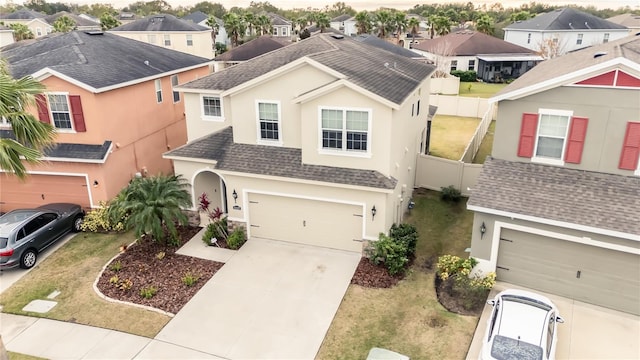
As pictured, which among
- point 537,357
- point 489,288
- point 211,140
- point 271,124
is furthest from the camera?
point 211,140

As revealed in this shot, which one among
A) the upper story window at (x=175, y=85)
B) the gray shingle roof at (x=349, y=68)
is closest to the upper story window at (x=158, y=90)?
the upper story window at (x=175, y=85)

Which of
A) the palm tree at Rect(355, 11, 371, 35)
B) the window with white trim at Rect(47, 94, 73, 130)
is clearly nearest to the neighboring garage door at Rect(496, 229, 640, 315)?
the window with white trim at Rect(47, 94, 73, 130)

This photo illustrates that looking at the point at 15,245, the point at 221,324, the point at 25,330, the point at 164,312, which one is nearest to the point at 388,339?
the point at 221,324

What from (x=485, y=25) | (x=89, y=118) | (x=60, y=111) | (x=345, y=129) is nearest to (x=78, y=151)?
(x=89, y=118)

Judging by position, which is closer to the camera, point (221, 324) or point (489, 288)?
point (221, 324)

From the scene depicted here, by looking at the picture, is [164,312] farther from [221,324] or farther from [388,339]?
[388,339]

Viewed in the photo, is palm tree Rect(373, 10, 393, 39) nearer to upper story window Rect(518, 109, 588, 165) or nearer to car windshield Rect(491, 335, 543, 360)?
upper story window Rect(518, 109, 588, 165)

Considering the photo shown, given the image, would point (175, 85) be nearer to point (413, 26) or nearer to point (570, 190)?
point (570, 190)
